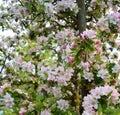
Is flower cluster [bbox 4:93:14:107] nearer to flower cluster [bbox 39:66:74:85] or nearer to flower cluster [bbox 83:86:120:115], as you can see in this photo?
flower cluster [bbox 39:66:74:85]

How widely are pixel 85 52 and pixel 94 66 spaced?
0.46m

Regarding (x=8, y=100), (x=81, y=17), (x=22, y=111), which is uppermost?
(x=81, y=17)

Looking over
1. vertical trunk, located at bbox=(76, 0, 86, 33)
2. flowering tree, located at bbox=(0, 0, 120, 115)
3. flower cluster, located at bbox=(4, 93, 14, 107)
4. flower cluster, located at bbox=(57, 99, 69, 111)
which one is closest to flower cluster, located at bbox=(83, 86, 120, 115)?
flowering tree, located at bbox=(0, 0, 120, 115)

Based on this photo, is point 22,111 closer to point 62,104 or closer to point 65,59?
point 62,104

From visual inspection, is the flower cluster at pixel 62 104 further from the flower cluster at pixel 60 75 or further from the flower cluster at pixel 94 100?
the flower cluster at pixel 94 100

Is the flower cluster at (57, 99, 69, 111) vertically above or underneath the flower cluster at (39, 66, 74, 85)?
underneath

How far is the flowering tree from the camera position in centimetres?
572

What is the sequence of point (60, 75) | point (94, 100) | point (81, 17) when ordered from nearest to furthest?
1. point (94, 100)
2. point (60, 75)
3. point (81, 17)

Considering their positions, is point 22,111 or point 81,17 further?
point 81,17

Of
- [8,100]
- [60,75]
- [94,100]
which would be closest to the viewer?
[94,100]

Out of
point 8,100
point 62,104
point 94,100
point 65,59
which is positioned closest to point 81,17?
point 65,59

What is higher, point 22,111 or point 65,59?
point 65,59

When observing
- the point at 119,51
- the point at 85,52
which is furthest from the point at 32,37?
the point at 85,52

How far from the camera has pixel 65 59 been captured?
6129 mm
